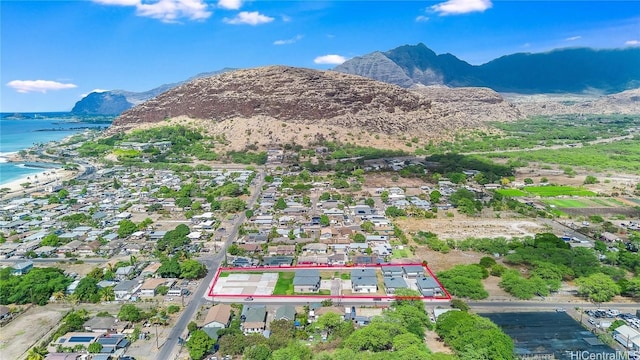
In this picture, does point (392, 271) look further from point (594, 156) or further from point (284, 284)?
point (594, 156)

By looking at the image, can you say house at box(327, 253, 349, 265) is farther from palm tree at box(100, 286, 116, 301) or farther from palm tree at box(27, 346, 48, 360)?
palm tree at box(27, 346, 48, 360)

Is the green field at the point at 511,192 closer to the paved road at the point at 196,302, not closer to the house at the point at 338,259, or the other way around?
the house at the point at 338,259

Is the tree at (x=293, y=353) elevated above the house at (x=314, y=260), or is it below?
above

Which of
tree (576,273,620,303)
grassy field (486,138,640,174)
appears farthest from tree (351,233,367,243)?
grassy field (486,138,640,174)

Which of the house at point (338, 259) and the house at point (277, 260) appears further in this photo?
the house at point (338, 259)

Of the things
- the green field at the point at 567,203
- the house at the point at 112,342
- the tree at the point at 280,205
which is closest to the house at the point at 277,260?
the house at the point at 112,342
